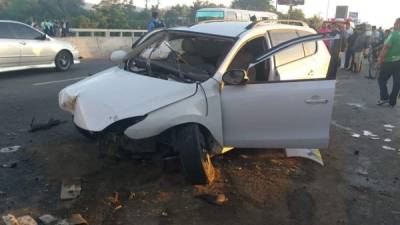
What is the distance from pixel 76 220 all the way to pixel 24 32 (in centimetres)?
954

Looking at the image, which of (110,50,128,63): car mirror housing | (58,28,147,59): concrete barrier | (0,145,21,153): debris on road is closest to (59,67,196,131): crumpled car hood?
(110,50,128,63): car mirror housing

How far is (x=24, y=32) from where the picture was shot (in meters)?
11.9

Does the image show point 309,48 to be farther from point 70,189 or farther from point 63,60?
point 63,60

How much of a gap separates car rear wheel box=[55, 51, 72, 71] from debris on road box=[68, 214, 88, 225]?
→ 10.1m

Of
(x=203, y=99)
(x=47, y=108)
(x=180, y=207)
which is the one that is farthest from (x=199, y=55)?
(x=47, y=108)

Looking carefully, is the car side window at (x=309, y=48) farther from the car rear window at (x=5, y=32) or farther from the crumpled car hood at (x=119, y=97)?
the car rear window at (x=5, y=32)

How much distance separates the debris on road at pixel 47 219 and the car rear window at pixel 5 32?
348 inches

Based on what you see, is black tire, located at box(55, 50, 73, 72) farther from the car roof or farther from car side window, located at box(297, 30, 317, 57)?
car side window, located at box(297, 30, 317, 57)

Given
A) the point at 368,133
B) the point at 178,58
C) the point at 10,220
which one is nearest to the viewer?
the point at 10,220

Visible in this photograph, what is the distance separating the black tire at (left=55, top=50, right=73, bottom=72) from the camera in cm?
1305

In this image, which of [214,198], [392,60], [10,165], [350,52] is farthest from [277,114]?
[350,52]

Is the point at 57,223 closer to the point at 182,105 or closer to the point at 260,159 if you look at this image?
the point at 182,105

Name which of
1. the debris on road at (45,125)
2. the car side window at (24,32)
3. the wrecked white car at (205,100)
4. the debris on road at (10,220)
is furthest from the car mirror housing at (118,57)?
the car side window at (24,32)

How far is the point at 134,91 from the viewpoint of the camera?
4430mm
